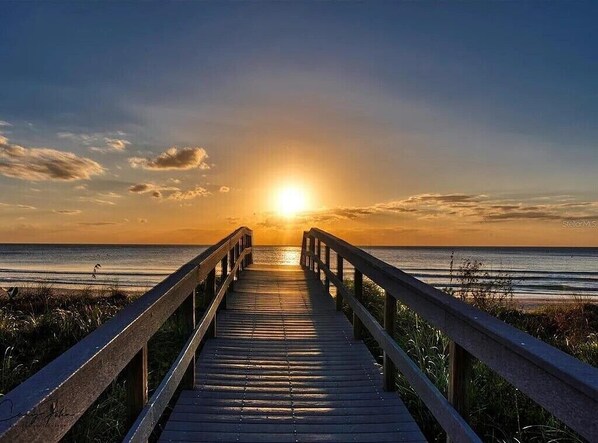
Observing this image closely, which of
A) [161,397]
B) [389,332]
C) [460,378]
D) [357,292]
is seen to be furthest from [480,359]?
[357,292]

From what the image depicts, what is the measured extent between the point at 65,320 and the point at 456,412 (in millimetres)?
7138

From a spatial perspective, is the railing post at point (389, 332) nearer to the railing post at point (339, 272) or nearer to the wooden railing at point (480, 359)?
the wooden railing at point (480, 359)

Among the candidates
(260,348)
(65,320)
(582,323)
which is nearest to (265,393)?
(260,348)

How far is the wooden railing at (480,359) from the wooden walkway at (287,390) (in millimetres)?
465

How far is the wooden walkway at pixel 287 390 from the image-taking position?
155 inches

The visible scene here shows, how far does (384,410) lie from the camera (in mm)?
4352

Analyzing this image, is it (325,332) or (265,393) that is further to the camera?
(325,332)

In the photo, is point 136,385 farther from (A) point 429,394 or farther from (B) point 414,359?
(B) point 414,359

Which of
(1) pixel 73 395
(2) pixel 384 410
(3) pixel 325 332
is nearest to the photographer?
(1) pixel 73 395

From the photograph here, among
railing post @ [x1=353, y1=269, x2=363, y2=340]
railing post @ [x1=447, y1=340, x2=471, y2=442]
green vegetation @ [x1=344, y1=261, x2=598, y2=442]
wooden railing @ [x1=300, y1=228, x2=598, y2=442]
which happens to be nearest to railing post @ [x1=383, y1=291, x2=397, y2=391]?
wooden railing @ [x1=300, y1=228, x2=598, y2=442]

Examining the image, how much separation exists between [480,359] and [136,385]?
1868 mm

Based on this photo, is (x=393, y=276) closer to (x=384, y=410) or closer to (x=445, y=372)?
(x=384, y=410)

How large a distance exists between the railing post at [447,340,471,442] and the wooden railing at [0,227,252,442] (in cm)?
175

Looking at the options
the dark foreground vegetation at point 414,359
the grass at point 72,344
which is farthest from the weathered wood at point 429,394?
the grass at point 72,344
